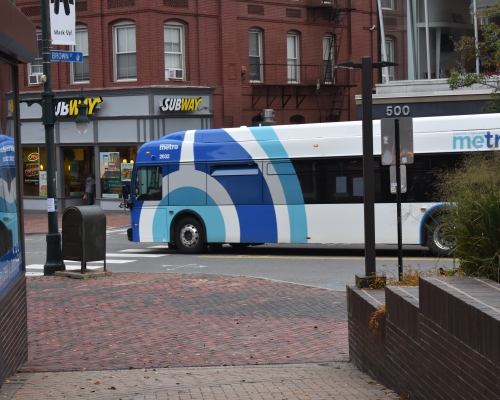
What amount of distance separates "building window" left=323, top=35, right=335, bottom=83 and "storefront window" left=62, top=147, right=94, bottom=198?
11.4 meters

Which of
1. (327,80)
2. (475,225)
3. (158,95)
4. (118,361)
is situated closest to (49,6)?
(118,361)

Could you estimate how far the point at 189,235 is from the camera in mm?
20578

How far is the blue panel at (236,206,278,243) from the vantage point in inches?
771

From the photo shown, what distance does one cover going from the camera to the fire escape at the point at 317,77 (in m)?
36.1

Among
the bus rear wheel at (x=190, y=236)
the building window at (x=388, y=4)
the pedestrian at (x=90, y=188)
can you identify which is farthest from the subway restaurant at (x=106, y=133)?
the bus rear wheel at (x=190, y=236)

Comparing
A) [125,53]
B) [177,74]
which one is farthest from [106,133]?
[177,74]

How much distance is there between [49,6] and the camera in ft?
55.2

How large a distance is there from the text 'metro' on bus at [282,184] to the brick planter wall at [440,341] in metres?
11.0

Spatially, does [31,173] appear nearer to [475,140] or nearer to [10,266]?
[475,140]

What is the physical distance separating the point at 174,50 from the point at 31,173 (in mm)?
9076

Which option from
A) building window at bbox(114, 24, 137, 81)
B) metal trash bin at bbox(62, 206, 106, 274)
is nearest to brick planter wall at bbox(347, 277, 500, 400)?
metal trash bin at bbox(62, 206, 106, 274)

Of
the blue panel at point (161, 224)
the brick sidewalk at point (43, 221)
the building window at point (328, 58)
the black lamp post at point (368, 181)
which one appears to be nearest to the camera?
the black lamp post at point (368, 181)

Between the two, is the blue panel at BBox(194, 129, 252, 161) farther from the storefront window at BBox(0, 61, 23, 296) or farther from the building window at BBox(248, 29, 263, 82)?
the building window at BBox(248, 29, 263, 82)

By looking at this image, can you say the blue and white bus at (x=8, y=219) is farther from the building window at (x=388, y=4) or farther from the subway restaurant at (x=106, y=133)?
the building window at (x=388, y=4)
